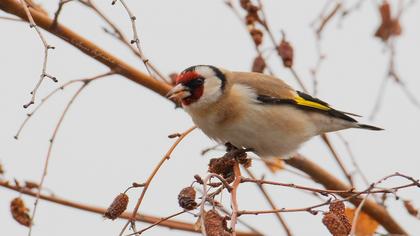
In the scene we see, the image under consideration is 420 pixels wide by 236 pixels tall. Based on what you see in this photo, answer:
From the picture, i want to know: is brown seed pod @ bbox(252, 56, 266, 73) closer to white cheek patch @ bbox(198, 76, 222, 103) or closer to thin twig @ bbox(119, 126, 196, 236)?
white cheek patch @ bbox(198, 76, 222, 103)

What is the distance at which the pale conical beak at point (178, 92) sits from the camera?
166 inches

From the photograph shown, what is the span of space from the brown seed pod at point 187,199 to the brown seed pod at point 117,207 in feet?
0.99

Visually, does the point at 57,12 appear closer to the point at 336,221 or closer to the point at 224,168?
the point at 224,168

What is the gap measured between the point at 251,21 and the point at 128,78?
101cm

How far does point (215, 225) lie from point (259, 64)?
222 centimetres

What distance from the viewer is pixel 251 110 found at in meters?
4.64

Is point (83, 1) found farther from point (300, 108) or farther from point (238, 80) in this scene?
point (300, 108)

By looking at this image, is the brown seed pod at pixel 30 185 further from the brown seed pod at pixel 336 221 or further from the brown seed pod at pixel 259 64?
the brown seed pod at pixel 336 221

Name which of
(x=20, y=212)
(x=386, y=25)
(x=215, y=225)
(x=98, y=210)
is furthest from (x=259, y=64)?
(x=215, y=225)

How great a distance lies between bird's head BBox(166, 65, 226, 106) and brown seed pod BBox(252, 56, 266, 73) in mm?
298

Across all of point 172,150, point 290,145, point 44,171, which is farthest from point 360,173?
point 44,171

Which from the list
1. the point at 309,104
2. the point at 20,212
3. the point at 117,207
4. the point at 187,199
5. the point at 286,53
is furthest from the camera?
the point at 309,104

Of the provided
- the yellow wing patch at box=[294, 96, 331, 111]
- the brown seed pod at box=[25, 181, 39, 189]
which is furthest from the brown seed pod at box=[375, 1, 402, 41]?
the brown seed pod at box=[25, 181, 39, 189]

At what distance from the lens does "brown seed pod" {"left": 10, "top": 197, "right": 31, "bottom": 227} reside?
356cm
